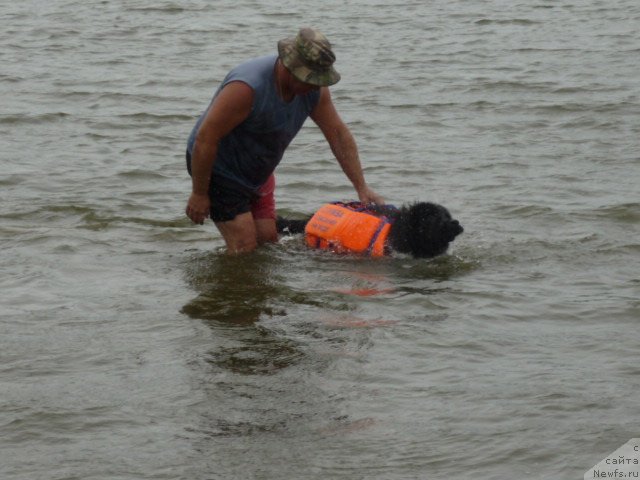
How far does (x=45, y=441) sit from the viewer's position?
514 cm

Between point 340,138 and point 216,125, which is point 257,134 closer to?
point 216,125

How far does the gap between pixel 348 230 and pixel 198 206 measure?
1015 mm

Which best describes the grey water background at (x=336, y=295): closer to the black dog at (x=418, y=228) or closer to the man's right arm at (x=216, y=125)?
the black dog at (x=418, y=228)

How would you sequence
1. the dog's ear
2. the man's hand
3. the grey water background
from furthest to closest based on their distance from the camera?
the dog's ear
the man's hand
the grey water background

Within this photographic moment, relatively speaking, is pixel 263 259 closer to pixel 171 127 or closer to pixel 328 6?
pixel 171 127

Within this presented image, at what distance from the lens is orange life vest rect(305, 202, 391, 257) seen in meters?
7.84

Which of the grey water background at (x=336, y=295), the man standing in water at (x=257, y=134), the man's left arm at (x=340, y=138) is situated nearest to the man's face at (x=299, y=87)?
the man standing in water at (x=257, y=134)

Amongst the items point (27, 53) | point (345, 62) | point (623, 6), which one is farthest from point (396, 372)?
point (623, 6)

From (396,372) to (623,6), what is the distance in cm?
1463

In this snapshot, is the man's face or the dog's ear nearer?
the man's face

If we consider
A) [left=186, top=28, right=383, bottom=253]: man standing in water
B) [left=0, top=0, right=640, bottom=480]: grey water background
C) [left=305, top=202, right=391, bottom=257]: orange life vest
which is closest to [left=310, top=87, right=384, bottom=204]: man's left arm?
[left=186, top=28, right=383, bottom=253]: man standing in water

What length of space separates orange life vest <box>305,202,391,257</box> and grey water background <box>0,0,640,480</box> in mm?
109

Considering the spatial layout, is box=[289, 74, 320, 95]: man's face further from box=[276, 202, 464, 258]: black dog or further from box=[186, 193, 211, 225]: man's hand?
box=[276, 202, 464, 258]: black dog

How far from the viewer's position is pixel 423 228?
25.1ft
